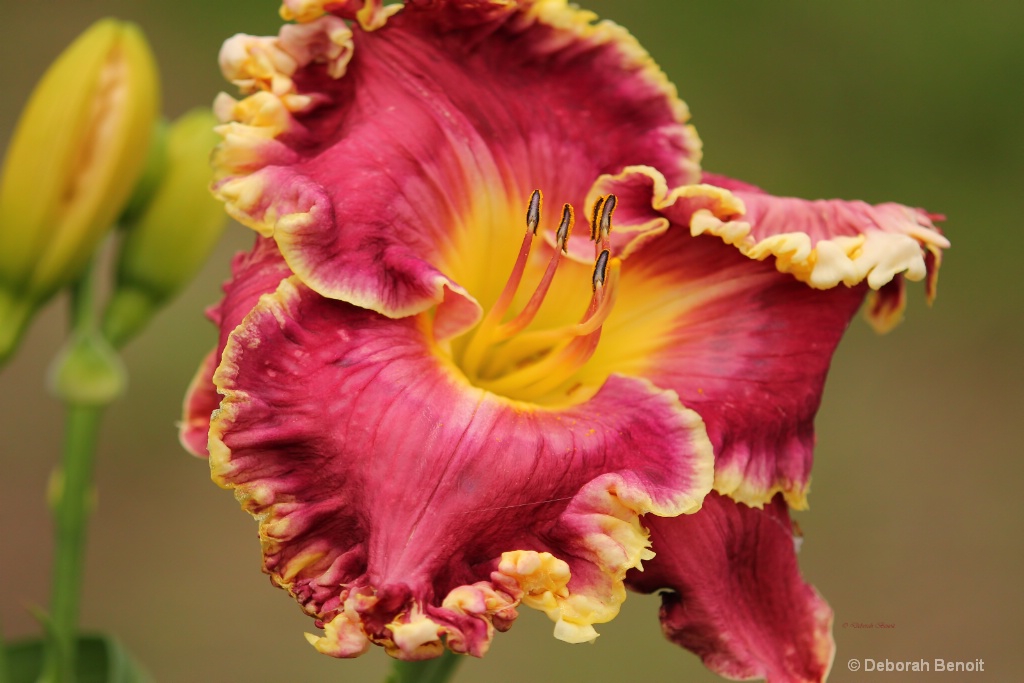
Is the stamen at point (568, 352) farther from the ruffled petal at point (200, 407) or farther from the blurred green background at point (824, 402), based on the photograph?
the blurred green background at point (824, 402)

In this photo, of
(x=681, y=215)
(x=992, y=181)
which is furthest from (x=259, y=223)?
(x=992, y=181)

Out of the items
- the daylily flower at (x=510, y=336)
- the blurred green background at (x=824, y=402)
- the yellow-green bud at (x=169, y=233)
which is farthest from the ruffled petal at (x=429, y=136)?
the blurred green background at (x=824, y=402)

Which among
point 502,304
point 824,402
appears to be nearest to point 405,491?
point 502,304

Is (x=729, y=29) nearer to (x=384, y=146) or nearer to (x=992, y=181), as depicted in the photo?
(x=992, y=181)

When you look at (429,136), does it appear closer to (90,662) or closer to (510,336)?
(510,336)

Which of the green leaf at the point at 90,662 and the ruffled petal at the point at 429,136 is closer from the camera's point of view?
the ruffled petal at the point at 429,136

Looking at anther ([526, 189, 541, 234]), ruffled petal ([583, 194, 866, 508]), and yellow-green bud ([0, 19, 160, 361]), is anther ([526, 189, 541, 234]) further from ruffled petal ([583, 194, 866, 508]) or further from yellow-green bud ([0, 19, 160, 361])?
yellow-green bud ([0, 19, 160, 361])
